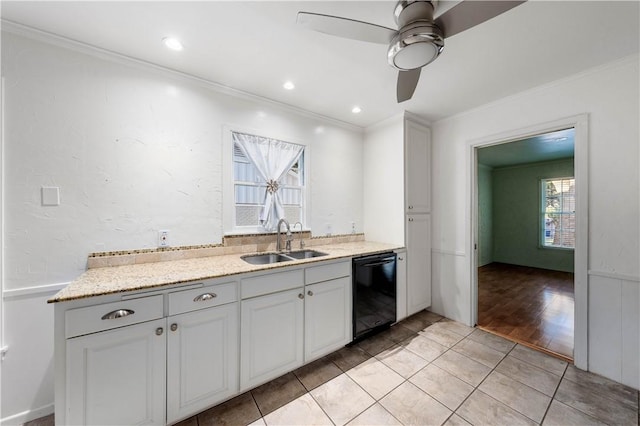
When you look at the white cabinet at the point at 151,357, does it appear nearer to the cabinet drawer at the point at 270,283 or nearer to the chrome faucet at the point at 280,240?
the cabinet drawer at the point at 270,283

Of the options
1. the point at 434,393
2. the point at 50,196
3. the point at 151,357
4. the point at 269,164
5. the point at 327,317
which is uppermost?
the point at 269,164

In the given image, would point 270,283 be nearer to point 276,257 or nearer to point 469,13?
point 276,257

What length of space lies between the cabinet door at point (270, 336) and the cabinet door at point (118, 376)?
1.65ft

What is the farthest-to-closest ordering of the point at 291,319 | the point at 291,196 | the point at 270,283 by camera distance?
the point at 291,196
the point at 291,319
the point at 270,283

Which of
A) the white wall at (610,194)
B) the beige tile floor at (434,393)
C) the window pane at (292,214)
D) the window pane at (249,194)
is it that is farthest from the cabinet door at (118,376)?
the white wall at (610,194)

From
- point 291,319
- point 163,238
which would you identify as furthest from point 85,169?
point 291,319

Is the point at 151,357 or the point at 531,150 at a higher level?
the point at 531,150

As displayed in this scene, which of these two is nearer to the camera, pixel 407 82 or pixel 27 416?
pixel 27 416

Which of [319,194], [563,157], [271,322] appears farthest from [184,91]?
[563,157]

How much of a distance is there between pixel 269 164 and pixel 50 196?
1.65 meters

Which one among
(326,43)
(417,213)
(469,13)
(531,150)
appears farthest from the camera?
(531,150)

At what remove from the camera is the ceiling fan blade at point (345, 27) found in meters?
1.19

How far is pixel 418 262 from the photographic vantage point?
3002mm

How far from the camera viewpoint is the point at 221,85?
7.36 ft
